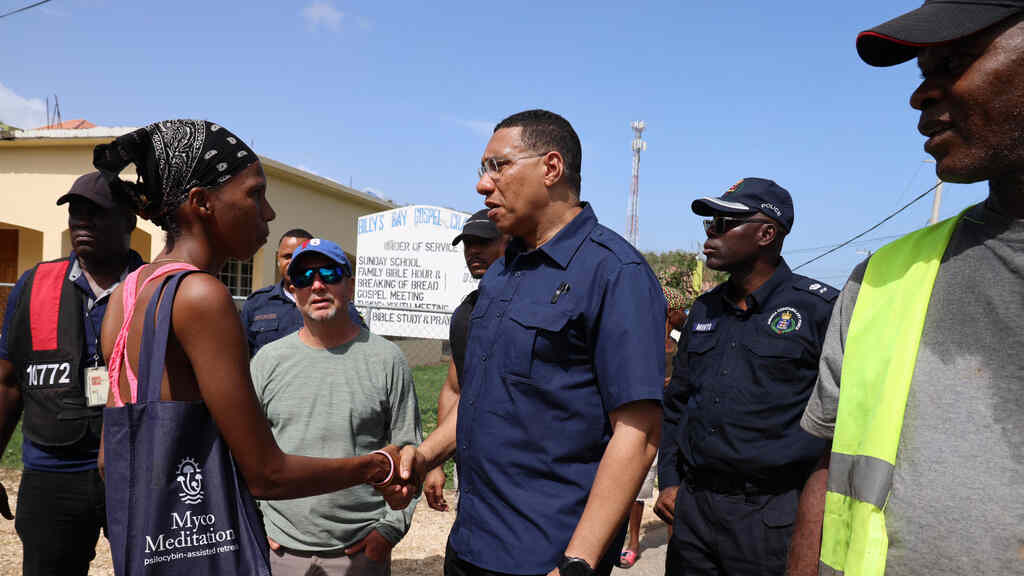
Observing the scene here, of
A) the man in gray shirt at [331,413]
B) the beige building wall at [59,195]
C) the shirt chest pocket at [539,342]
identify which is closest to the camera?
the shirt chest pocket at [539,342]

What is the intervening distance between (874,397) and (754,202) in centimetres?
261

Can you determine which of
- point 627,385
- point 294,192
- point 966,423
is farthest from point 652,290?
point 294,192

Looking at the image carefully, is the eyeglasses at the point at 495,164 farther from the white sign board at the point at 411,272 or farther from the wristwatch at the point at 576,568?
the white sign board at the point at 411,272

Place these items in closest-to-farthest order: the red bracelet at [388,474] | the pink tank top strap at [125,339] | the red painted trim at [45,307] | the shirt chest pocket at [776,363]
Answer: the pink tank top strap at [125,339], the red bracelet at [388,474], the red painted trim at [45,307], the shirt chest pocket at [776,363]

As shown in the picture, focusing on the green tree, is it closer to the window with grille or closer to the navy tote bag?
the window with grille

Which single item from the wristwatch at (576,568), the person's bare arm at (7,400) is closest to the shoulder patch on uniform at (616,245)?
the wristwatch at (576,568)

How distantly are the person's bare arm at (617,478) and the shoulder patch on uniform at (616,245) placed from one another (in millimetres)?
498

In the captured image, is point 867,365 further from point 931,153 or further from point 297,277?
point 297,277

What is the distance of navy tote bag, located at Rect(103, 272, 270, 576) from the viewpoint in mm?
1731

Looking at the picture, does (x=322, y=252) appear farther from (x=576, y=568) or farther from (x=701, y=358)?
(x=576, y=568)

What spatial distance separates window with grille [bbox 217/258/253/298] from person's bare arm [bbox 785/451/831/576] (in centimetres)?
1638

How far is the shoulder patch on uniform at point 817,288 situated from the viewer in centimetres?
355

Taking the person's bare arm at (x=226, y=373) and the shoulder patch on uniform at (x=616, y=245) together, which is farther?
the shoulder patch on uniform at (x=616, y=245)

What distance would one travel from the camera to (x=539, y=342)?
220 cm
